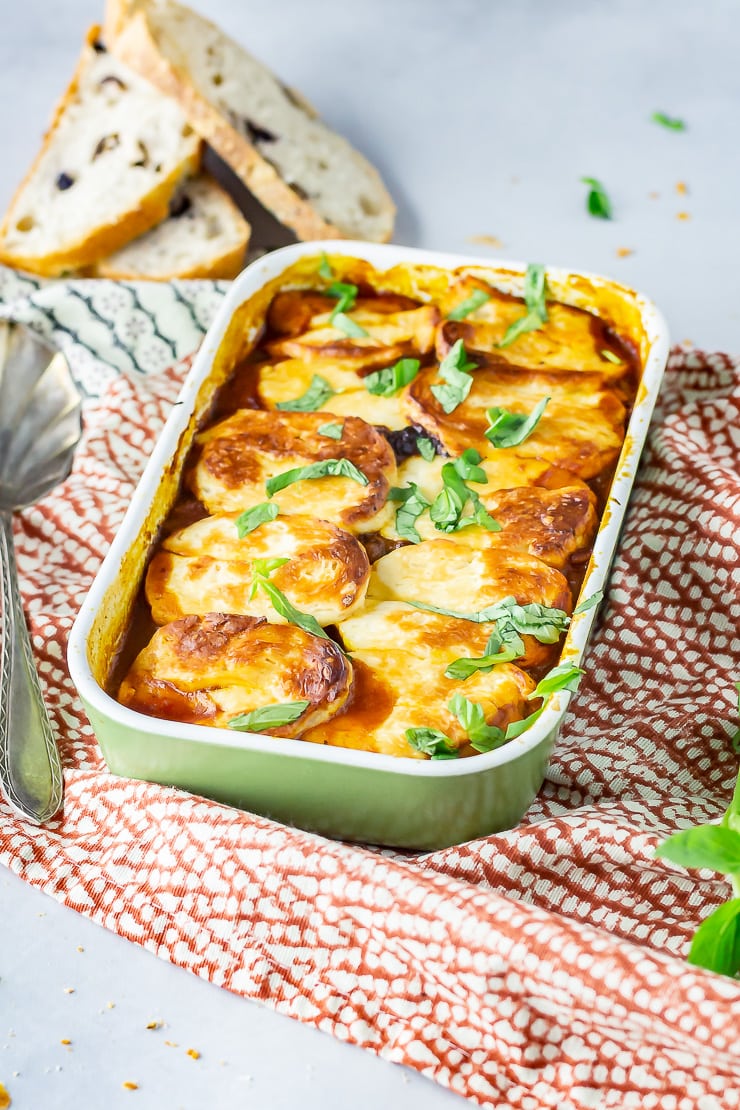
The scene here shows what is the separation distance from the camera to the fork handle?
233 cm

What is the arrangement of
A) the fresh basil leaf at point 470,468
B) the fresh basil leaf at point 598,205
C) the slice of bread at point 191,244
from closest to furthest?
the fresh basil leaf at point 470,468 → the slice of bread at point 191,244 → the fresh basil leaf at point 598,205

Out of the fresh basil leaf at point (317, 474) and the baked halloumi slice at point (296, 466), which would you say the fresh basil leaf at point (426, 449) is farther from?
the fresh basil leaf at point (317, 474)

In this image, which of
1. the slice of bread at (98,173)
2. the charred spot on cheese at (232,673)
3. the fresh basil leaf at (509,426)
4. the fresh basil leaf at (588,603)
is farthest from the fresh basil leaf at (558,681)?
the slice of bread at (98,173)

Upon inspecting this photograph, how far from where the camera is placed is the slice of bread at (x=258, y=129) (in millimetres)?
3621

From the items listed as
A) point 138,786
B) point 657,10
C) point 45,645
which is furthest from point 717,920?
point 657,10

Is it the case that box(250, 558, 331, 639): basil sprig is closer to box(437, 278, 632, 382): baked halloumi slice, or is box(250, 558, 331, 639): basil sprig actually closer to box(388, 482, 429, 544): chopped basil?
box(388, 482, 429, 544): chopped basil

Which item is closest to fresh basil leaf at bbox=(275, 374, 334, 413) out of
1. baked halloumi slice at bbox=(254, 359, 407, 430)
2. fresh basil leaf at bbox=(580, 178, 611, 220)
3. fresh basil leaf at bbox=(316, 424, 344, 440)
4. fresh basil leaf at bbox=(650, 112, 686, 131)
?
baked halloumi slice at bbox=(254, 359, 407, 430)

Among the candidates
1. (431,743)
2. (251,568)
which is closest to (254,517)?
(251,568)

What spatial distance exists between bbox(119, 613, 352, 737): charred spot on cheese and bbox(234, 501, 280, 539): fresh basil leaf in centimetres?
22

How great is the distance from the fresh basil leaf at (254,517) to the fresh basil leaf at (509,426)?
47 centimetres

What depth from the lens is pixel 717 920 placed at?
6.17 feet

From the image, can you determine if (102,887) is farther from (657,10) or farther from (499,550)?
(657,10)

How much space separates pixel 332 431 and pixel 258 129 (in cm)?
146

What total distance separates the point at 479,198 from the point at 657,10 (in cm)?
115
